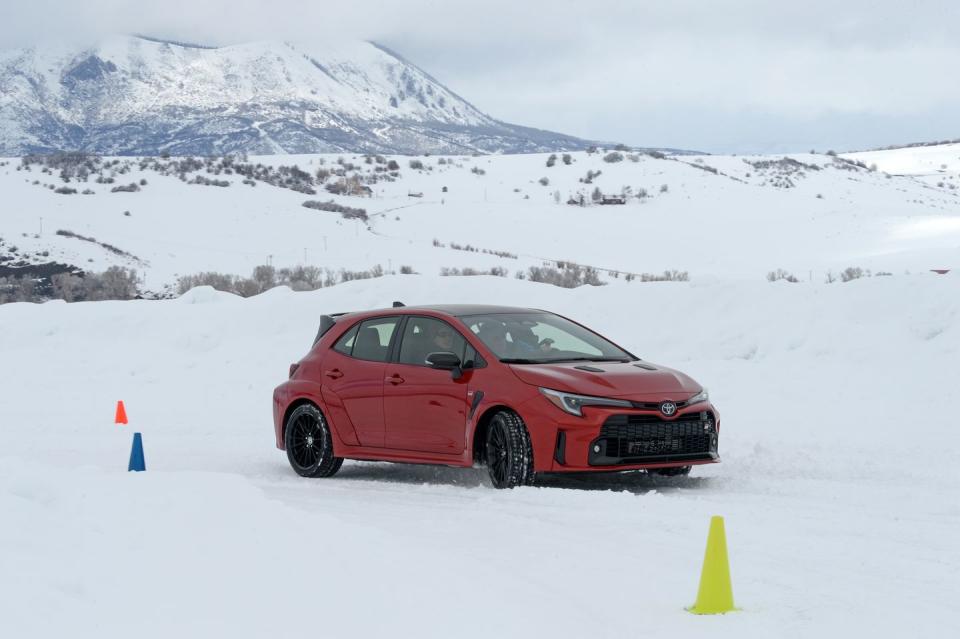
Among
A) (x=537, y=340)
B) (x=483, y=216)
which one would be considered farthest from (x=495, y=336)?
(x=483, y=216)

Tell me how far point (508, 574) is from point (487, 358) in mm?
3597

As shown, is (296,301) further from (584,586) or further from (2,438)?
(584,586)

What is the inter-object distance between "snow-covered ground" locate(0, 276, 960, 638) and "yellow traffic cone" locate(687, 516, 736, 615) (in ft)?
0.24

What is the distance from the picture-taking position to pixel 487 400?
390 inches

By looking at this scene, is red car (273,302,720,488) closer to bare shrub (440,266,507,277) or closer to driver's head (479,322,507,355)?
driver's head (479,322,507,355)

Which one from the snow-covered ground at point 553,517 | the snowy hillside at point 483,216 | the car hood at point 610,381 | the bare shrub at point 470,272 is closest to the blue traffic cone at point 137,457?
the snow-covered ground at point 553,517

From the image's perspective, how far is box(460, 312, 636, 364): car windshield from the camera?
1033 centimetres

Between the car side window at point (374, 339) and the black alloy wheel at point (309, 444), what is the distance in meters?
0.72

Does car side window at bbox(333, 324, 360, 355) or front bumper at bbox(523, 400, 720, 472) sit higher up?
car side window at bbox(333, 324, 360, 355)

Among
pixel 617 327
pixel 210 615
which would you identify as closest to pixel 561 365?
pixel 210 615

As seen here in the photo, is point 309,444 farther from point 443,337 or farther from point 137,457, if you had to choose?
point 443,337

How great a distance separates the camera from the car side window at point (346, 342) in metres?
11.5

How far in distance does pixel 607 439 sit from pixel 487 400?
1.06m

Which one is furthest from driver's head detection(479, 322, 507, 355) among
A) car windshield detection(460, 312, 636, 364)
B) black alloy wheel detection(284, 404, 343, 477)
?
black alloy wheel detection(284, 404, 343, 477)
